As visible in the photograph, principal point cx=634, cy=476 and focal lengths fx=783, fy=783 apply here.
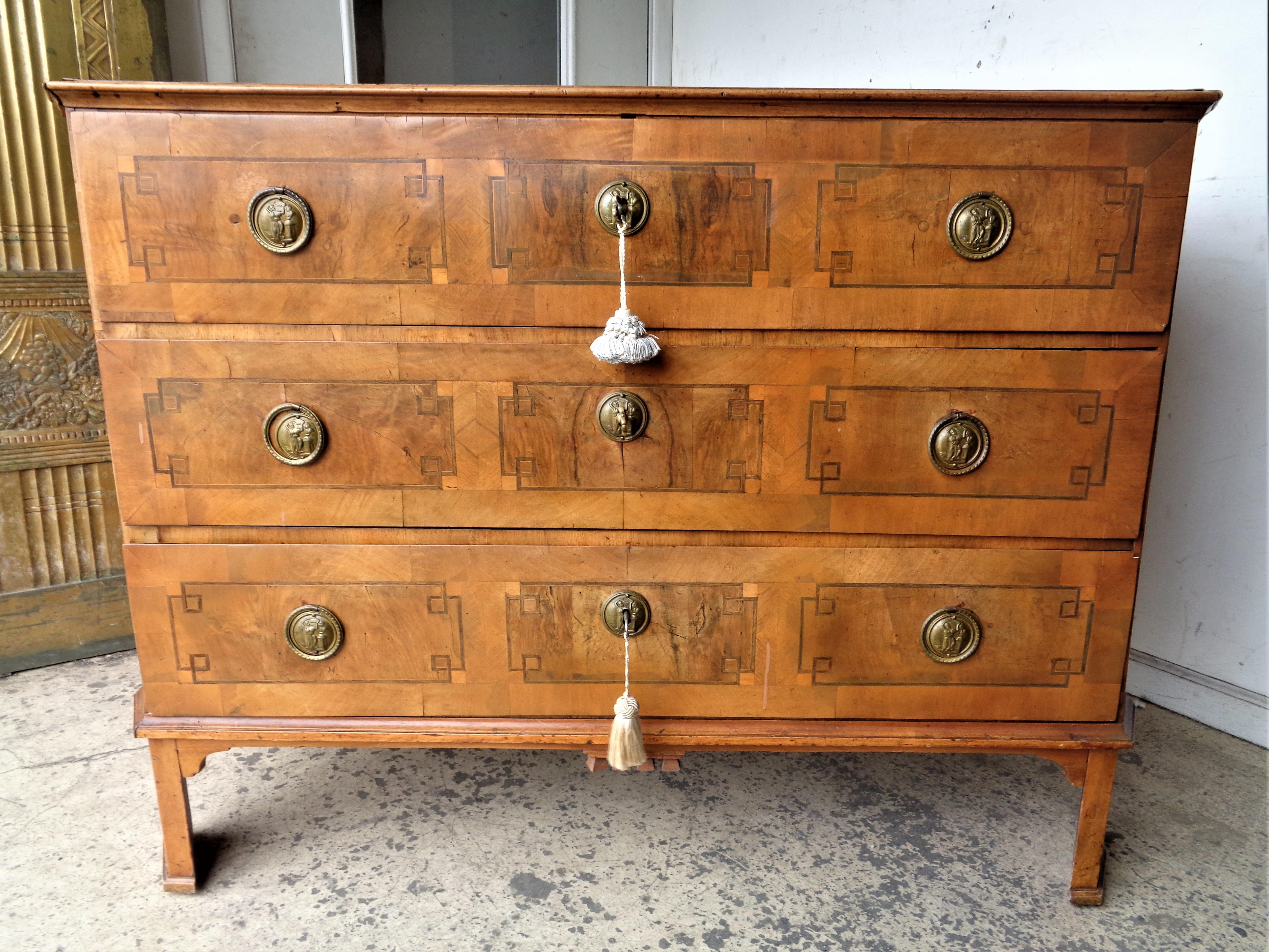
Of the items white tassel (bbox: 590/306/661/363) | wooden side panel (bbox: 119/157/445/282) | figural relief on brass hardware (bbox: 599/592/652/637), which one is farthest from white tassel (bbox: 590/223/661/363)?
figural relief on brass hardware (bbox: 599/592/652/637)

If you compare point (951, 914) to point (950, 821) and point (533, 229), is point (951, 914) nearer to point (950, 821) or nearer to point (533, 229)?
point (950, 821)

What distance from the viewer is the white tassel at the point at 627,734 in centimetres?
122

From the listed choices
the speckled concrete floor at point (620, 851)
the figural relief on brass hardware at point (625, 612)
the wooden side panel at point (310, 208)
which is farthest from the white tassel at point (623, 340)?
the speckled concrete floor at point (620, 851)

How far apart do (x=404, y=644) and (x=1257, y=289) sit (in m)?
1.91

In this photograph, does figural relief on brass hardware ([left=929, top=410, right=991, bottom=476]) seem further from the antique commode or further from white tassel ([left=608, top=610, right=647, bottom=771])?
white tassel ([left=608, top=610, right=647, bottom=771])

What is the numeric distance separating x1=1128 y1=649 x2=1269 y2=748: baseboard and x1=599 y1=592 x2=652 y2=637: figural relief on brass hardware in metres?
1.47

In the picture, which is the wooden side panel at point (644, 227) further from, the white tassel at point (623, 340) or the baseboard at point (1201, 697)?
the baseboard at point (1201, 697)

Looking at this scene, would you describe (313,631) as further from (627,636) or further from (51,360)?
(51,360)

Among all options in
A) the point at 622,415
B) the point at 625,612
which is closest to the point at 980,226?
the point at 622,415

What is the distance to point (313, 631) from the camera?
123cm

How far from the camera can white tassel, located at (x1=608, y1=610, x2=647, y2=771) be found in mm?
1219

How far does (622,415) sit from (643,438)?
52 millimetres

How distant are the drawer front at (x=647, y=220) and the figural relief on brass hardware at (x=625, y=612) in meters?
0.42

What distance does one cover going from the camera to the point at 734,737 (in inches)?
49.8
